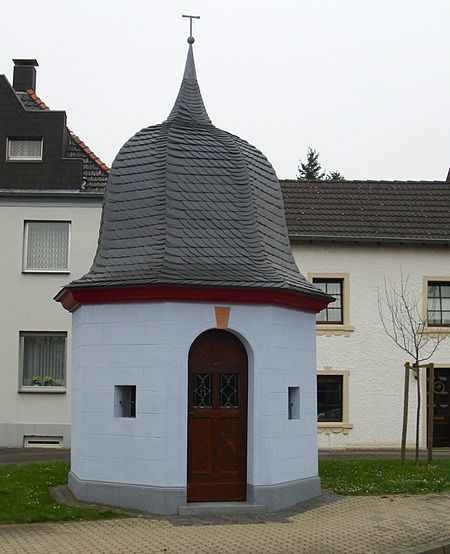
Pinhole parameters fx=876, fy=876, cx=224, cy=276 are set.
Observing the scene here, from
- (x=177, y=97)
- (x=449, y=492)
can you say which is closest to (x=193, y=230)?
(x=177, y=97)

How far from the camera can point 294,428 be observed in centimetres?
1324

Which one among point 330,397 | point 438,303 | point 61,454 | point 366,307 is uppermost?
point 438,303

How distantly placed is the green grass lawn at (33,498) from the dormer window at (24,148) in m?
10.0

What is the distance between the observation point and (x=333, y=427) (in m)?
22.9

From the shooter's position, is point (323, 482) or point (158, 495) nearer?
point (158, 495)

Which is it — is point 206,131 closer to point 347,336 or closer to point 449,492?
point 449,492

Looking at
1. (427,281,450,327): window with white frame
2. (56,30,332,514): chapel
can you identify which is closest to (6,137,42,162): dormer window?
(56,30,332,514): chapel

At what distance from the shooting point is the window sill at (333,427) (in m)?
22.9

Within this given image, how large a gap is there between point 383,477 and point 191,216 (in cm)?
587

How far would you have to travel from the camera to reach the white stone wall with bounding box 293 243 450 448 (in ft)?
75.7

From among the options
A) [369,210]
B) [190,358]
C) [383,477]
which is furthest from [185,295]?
[369,210]

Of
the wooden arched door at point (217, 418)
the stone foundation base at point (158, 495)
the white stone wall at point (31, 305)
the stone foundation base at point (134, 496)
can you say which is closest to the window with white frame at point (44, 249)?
the white stone wall at point (31, 305)

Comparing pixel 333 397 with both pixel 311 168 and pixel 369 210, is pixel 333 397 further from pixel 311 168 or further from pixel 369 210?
pixel 311 168

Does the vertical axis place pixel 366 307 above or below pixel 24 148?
below
